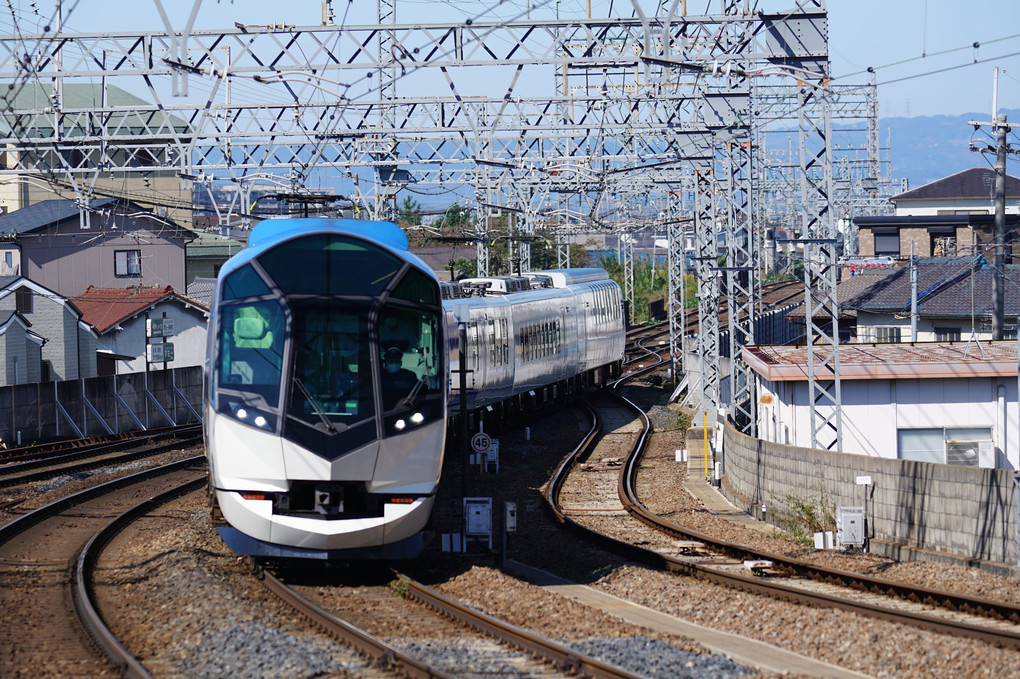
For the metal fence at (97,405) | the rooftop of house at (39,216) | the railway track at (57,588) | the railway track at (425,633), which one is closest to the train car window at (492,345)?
the railway track at (57,588)

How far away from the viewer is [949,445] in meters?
17.4

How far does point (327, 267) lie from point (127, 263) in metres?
37.1

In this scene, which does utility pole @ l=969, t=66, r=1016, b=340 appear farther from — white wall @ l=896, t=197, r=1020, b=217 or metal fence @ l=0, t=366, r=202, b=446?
white wall @ l=896, t=197, r=1020, b=217

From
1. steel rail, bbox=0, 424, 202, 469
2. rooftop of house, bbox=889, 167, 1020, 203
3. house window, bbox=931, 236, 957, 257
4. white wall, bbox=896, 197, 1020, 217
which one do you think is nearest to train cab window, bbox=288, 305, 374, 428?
steel rail, bbox=0, 424, 202, 469

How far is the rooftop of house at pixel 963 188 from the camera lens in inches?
1964

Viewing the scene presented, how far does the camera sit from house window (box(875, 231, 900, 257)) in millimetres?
44312

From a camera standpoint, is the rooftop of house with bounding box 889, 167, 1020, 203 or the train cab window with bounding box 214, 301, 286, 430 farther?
the rooftop of house with bounding box 889, 167, 1020, 203

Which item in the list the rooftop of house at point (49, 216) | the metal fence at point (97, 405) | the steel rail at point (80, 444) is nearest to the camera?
the steel rail at point (80, 444)

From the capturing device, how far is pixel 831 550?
43.4ft

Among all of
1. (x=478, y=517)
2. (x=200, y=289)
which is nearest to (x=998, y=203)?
(x=478, y=517)

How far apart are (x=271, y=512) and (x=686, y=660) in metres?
4.00

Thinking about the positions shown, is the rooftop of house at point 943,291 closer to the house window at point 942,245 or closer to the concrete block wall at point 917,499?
the house window at point 942,245

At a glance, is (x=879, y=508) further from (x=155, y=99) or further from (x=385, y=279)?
(x=155, y=99)

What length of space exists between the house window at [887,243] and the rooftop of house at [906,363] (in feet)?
80.2
